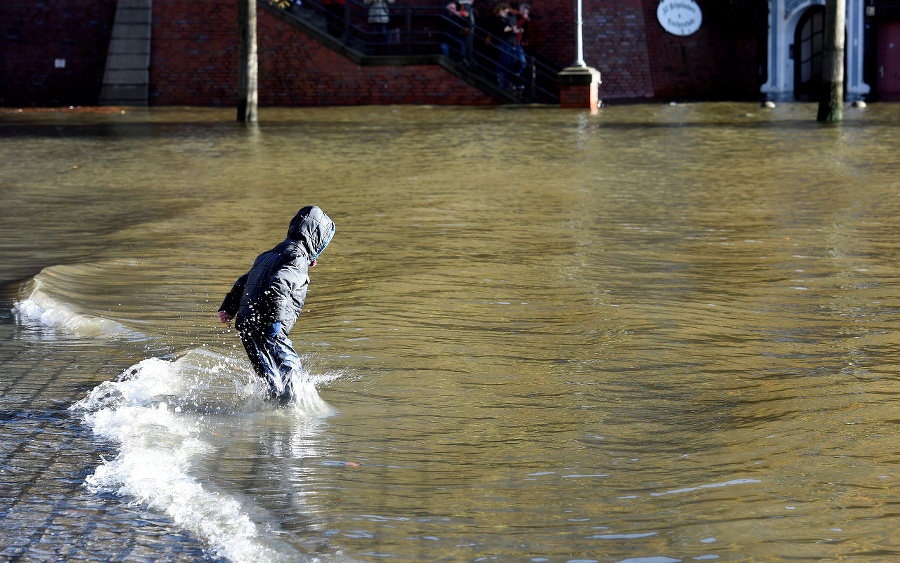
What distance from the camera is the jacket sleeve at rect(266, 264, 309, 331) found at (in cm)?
545

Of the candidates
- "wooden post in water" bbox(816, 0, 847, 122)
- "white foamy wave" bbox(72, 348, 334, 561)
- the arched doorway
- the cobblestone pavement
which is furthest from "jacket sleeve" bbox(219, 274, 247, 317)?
the arched doorway

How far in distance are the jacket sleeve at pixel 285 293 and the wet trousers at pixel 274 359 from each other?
0.10 m

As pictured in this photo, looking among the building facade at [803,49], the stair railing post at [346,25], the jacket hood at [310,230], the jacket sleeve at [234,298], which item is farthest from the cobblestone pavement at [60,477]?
the building facade at [803,49]

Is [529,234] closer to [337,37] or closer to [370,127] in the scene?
[370,127]

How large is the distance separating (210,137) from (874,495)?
51.7 ft

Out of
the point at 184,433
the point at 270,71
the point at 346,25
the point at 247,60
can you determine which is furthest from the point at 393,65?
the point at 184,433

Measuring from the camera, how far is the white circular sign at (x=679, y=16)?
28.4 metres

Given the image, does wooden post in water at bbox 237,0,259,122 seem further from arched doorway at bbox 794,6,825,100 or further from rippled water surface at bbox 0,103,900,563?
arched doorway at bbox 794,6,825,100

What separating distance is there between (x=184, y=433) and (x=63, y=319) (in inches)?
89.6

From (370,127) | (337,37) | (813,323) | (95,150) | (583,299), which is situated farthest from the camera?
(337,37)

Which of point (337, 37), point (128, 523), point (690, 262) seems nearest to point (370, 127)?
point (337, 37)

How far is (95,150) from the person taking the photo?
16.8m

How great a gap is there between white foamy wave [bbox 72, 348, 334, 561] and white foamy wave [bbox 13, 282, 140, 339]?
74 cm

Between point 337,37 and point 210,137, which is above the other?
point 337,37
